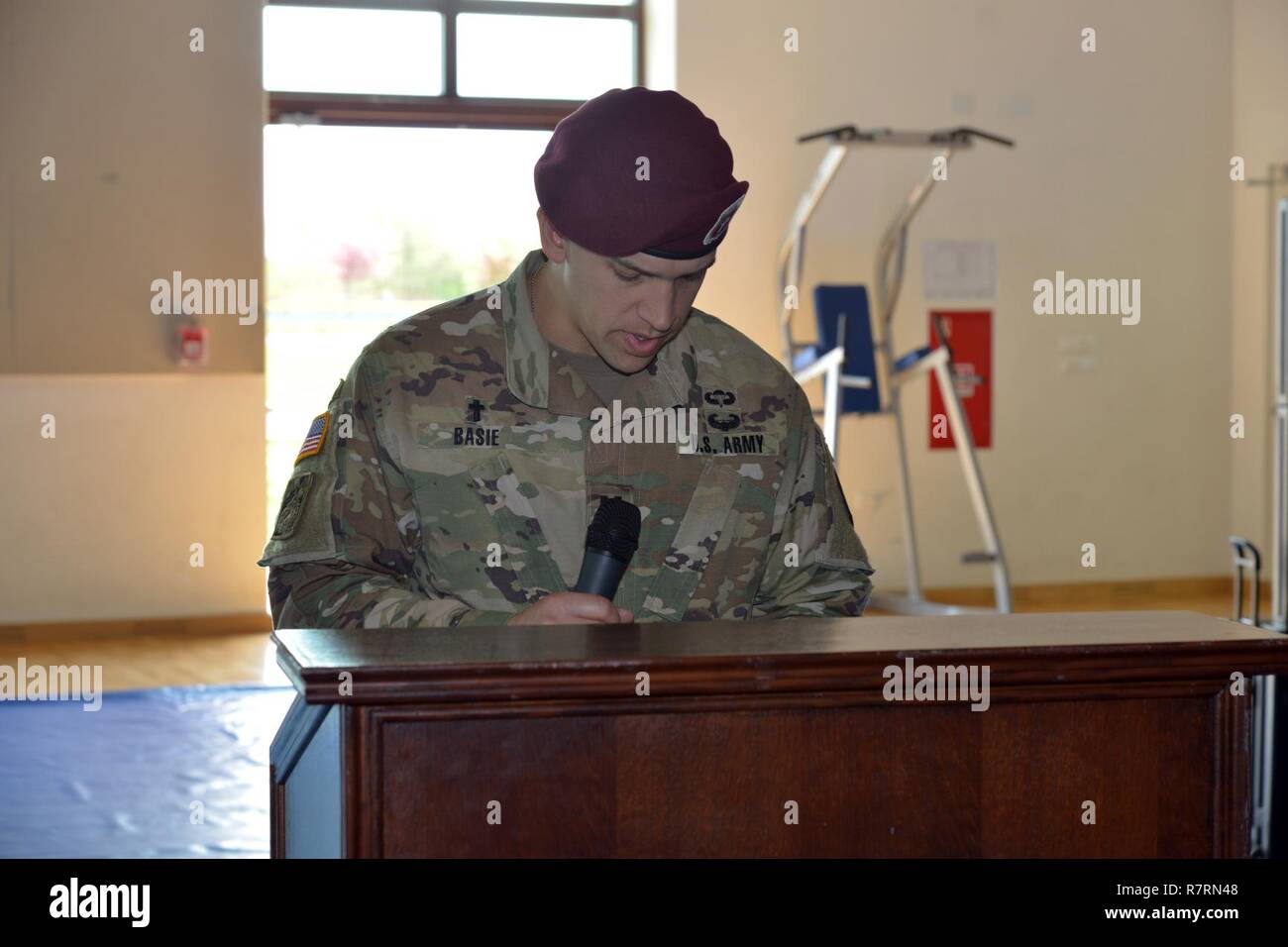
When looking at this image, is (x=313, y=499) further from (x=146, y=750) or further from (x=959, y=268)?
(x=959, y=268)

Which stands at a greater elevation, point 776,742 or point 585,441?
point 585,441

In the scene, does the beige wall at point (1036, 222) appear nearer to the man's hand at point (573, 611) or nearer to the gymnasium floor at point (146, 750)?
the gymnasium floor at point (146, 750)

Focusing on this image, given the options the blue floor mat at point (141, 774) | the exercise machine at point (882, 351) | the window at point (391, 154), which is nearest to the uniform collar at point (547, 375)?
the blue floor mat at point (141, 774)

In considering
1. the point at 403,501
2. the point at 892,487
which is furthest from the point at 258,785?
the point at 892,487

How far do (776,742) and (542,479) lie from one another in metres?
0.74

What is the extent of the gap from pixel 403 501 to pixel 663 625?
538 mm

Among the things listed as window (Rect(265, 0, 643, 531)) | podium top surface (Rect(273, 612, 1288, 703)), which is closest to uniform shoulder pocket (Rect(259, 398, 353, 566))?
podium top surface (Rect(273, 612, 1288, 703))

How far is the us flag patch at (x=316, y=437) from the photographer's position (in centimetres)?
153

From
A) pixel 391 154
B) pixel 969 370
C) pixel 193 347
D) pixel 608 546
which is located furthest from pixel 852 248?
pixel 608 546

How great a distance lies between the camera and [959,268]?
21.4ft

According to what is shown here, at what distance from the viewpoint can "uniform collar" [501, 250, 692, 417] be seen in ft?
5.38

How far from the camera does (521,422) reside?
1.63 m

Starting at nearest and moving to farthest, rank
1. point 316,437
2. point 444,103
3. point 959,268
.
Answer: point 316,437, point 444,103, point 959,268
